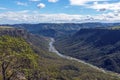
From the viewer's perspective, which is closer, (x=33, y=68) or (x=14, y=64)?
(x=14, y=64)

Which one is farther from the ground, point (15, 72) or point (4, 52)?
point (4, 52)

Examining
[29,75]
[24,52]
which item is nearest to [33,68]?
[29,75]

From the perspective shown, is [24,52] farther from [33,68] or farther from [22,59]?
[33,68]

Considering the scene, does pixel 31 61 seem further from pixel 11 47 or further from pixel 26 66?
pixel 11 47

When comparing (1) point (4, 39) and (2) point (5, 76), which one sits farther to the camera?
(2) point (5, 76)

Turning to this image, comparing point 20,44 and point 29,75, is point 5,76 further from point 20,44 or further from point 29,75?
point 20,44

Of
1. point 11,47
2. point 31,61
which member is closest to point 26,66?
point 31,61

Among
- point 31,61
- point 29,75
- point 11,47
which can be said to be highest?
point 11,47

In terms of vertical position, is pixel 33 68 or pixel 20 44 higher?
pixel 20 44
